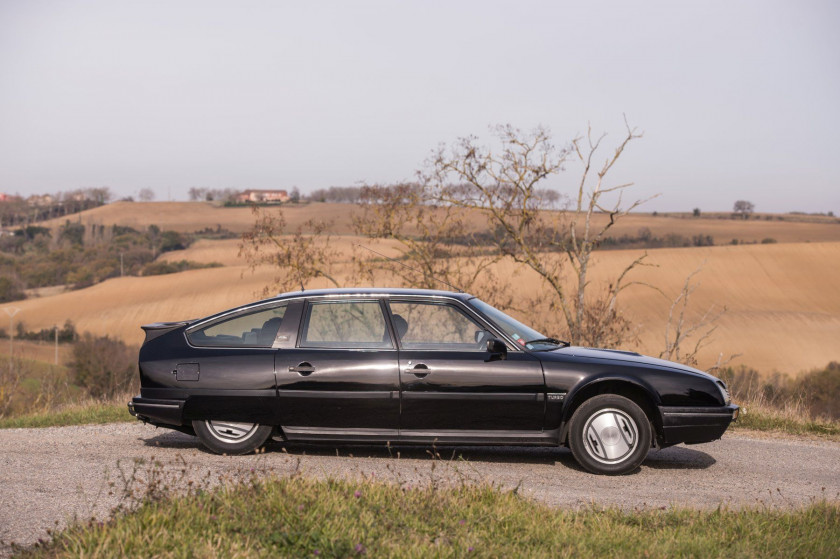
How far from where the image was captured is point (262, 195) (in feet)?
344

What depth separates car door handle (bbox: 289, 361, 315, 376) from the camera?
7.65 meters

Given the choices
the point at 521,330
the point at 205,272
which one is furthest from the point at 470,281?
the point at 205,272

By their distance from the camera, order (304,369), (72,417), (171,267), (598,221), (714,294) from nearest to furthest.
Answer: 1. (304,369)
2. (72,417)
3. (714,294)
4. (598,221)
5. (171,267)

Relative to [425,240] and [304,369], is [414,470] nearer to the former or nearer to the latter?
[304,369]

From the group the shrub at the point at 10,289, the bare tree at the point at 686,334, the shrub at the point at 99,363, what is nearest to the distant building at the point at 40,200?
the shrub at the point at 10,289

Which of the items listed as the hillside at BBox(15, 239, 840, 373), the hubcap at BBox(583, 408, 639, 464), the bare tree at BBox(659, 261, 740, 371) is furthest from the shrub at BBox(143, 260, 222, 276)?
the hubcap at BBox(583, 408, 639, 464)

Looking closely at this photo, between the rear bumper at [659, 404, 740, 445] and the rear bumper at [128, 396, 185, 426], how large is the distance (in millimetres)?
4231

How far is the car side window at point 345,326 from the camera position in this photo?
7.75m

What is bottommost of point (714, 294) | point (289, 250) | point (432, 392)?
point (714, 294)

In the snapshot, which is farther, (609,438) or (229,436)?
(229,436)

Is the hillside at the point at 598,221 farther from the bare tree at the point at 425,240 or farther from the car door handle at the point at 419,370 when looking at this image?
the car door handle at the point at 419,370

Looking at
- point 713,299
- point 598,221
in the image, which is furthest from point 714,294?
point 598,221

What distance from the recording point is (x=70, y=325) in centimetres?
6300

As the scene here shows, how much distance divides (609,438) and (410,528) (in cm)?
304
